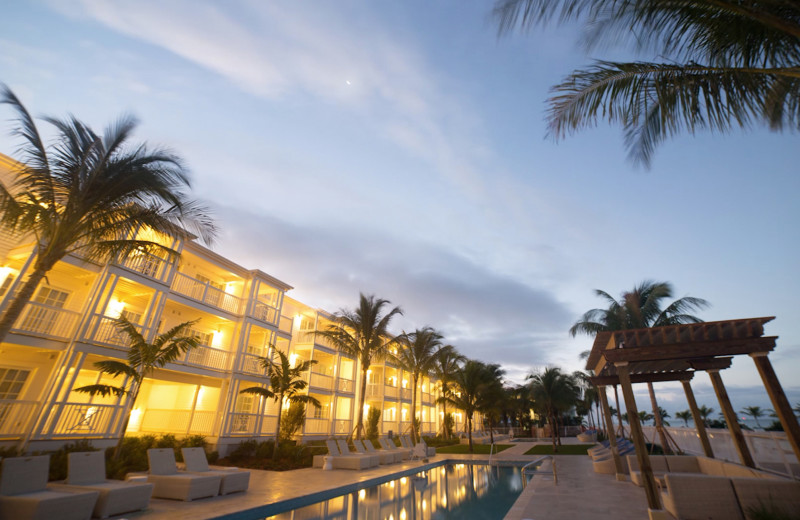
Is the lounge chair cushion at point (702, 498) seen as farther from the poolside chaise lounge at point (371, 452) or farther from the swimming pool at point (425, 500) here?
the poolside chaise lounge at point (371, 452)

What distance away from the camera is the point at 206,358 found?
1468 cm

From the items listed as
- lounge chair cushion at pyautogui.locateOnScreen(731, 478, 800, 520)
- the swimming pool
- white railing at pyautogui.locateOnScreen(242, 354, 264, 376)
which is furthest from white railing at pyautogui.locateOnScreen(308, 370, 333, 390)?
lounge chair cushion at pyautogui.locateOnScreen(731, 478, 800, 520)

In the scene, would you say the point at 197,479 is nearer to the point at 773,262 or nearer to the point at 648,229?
the point at 648,229

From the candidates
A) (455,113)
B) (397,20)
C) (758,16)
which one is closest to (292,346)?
(455,113)

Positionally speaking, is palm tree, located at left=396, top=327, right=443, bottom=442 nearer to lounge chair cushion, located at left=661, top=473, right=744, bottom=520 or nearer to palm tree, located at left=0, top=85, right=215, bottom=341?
palm tree, located at left=0, top=85, right=215, bottom=341

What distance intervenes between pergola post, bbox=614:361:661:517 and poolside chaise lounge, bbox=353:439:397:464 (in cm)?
1046

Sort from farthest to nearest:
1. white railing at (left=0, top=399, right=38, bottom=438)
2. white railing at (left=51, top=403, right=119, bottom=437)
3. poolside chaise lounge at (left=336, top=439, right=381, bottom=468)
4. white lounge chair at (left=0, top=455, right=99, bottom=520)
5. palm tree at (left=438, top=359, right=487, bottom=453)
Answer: palm tree at (left=438, top=359, right=487, bottom=453), poolside chaise lounge at (left=336, top=439, right=381, bottom=468), white railing at (left=51, top=403, right=119, bottom=437), white railing at (left=0, top=399, right=38, bottom=438), white lounge chair at (left=0, top=455, right=99, bottom=520)

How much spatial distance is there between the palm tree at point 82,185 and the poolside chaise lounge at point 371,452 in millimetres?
11425

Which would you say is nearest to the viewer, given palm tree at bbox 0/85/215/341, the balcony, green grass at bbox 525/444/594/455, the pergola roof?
the pergola roof

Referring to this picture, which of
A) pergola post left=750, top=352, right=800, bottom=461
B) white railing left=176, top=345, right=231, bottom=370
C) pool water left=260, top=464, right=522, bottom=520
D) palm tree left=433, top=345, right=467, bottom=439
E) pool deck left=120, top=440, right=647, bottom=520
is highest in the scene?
palm tree left=433, top=345, right=467, bottom=439

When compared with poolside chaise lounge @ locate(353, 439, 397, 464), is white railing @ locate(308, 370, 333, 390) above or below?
above

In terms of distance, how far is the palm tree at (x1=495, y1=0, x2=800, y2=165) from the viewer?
4.25 metres

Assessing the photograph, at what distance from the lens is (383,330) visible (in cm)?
1959

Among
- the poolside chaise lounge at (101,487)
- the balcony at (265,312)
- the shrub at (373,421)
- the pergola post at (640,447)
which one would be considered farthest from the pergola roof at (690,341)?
→ the shrub at (373,421)
